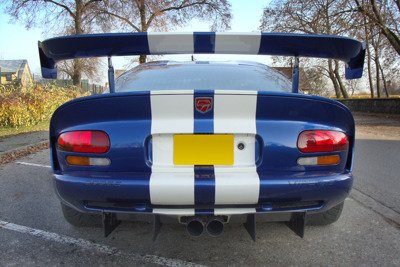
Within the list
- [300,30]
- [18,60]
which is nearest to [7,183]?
[300,30]

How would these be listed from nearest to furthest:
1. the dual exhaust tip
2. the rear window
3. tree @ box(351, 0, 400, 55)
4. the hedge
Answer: the dual exhaust tip → the rear window → the hedge → tree @ box(351, 0, 400, 55)

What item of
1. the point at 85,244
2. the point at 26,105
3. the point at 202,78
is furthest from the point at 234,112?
the point at 26,105

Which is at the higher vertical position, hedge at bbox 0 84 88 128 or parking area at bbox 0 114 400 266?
parking area at bbox 0 114 400 266

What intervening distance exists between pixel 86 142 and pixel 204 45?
936 mm

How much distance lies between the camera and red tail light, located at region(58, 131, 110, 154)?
87.3 inches

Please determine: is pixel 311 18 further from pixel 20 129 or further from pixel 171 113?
pixel 171 113

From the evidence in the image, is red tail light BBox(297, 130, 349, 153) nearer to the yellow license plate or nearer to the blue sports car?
the blue sports car

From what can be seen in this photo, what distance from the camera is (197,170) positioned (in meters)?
2.15

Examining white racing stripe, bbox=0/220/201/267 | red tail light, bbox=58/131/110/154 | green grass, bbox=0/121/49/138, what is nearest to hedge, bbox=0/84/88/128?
green grass, bbox=0/121/49/138

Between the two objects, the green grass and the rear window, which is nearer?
the rear window

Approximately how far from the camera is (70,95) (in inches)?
601

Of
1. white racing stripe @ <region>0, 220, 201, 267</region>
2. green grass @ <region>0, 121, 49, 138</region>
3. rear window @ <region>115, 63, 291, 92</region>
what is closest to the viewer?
white racing stripe @ <region>0, 220, 201, 267</region>

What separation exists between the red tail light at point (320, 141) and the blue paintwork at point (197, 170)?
0.12 feet

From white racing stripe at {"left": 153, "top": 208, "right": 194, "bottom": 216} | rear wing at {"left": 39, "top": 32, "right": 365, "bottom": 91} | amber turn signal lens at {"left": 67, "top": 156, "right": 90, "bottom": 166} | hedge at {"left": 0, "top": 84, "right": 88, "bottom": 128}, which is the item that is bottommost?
hedge at {"left": 0, "top": 84, "right": 88, "bottom": 128}
